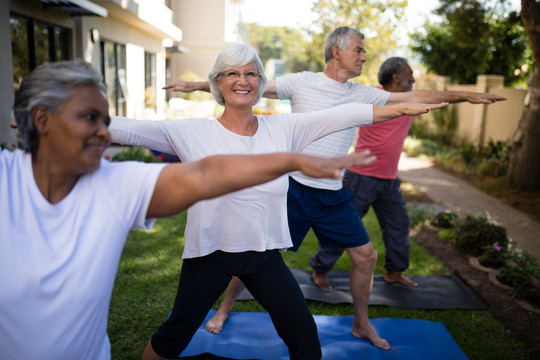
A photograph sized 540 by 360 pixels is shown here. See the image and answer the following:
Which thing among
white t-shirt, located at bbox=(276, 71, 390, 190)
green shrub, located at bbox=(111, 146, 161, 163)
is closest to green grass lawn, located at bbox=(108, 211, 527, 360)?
white t-shirt, located at bbox=(276, 71, 390, 190)

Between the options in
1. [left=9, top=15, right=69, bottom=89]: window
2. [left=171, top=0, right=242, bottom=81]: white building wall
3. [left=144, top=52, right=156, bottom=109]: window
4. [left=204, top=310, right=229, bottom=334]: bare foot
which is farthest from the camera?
[left=171, top=0, right=242, bottom=81]: white building wall

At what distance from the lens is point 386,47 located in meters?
14.9

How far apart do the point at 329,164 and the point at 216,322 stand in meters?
2.54

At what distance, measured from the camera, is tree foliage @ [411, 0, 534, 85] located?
8852 mm

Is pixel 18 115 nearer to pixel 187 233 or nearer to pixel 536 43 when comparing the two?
A: pixel 187 233

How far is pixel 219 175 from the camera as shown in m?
1.40

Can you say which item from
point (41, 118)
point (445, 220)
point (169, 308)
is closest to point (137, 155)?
point (169, 308)

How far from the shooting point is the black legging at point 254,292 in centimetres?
231

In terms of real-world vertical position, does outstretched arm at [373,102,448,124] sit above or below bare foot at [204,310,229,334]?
above

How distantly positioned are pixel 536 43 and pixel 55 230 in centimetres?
799

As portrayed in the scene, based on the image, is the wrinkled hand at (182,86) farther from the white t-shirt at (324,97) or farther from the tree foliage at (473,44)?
the tree foliage at (473,44)

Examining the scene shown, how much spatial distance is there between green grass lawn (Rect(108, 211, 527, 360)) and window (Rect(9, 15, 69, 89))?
3892mm

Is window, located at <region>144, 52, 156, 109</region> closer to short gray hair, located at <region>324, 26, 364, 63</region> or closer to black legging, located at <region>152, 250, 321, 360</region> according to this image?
short gray hair, located at <region>324, 26, 364, 63</region>

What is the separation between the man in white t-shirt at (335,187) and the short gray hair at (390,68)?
72 cm
